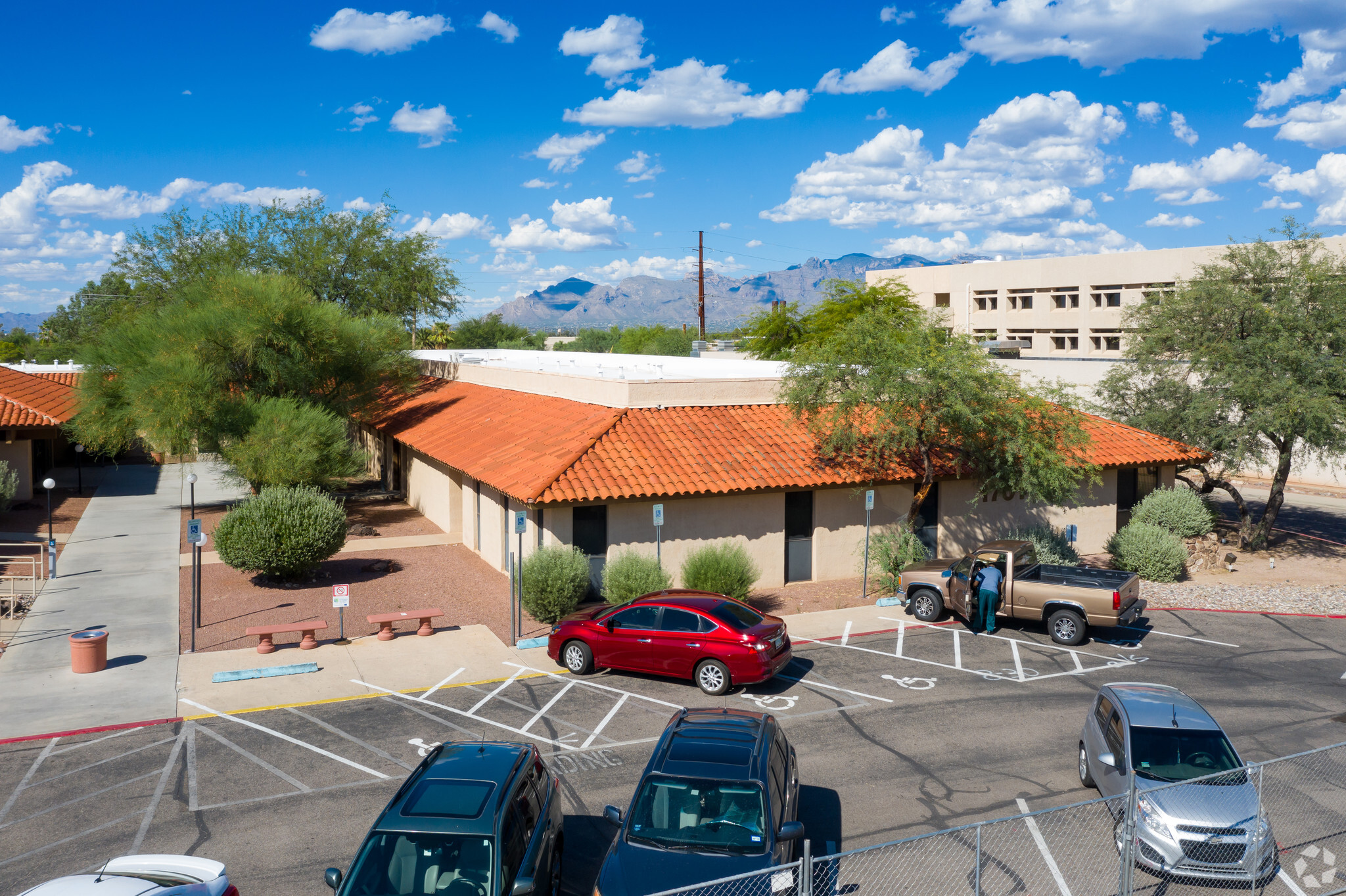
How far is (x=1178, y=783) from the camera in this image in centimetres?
848

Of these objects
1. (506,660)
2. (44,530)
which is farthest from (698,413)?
(44,530)

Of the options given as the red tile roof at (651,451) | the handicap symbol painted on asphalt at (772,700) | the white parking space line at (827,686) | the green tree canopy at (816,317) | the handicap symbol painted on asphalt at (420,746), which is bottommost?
the handicap symbol painted on asphalt at (420,746)

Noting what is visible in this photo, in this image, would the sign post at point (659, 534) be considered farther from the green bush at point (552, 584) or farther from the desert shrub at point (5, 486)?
the desert shrub at point (5, 486)

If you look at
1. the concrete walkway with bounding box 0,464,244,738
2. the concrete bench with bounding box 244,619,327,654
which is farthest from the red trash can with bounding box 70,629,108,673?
the concrete bench with bounding box 244,619,327,654

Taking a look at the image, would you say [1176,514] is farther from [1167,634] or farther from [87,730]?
[87,730]

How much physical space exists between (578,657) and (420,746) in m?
3.46

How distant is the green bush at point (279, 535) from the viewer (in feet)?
69.4

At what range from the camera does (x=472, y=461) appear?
24203mm

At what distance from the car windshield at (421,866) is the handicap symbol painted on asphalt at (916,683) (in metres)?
9.31

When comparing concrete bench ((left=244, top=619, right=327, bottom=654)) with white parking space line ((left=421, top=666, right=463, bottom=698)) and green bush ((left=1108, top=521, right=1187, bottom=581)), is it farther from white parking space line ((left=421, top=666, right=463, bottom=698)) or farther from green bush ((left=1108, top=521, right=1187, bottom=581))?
green bush ((left=1108, top=521, right=1187, bottom=581))

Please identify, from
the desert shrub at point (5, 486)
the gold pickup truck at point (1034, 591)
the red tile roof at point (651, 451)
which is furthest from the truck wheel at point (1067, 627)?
the desert shrub at point (5, 486)

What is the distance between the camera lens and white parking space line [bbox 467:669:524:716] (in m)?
14.2

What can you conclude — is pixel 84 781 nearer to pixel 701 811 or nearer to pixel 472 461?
pixel 701 811

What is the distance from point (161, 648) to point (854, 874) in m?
13.2
